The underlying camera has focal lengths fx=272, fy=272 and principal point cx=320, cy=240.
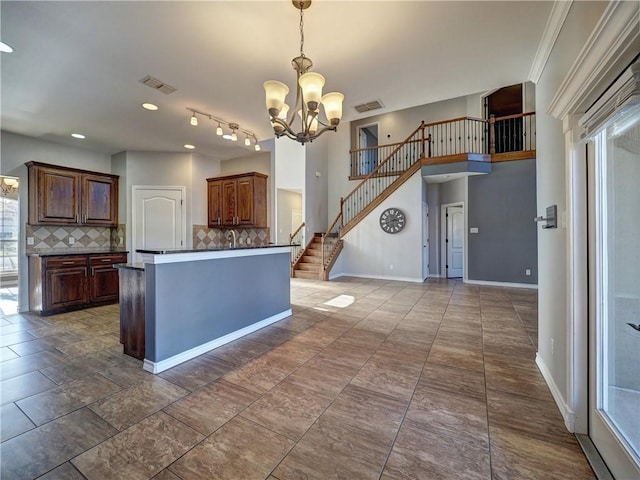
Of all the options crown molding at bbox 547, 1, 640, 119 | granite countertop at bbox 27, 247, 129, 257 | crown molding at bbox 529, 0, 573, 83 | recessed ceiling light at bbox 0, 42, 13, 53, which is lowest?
granite countertop at bbox 27, 247, 129, 257

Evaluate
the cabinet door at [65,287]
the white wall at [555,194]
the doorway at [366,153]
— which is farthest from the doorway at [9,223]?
the doorway at [366,153]

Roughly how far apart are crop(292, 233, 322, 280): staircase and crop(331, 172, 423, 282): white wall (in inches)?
19.3

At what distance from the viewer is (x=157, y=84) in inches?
116

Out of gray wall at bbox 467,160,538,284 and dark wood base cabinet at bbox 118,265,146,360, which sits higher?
gray wall at bbox 467,160,538,284

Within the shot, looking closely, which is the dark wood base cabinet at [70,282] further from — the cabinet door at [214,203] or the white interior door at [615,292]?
the white interior door at [615,292]

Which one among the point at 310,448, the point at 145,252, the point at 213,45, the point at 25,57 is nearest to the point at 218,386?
the point at 310,448

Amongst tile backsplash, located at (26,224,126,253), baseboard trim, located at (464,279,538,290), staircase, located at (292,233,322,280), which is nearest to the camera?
tile backsplash, located at (26,224,126,253)

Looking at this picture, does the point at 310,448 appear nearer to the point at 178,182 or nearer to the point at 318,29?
the point at 318,29

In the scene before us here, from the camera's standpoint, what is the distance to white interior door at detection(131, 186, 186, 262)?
5.41 m

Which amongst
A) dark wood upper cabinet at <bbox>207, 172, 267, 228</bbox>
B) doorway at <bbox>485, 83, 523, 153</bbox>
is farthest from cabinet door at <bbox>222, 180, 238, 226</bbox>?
doorway at <bbox>485, 83, 523, 153</bbox>

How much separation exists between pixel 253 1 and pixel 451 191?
Answer: 7053 millimetres

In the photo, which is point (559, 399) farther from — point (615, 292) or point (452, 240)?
point (452, 240)

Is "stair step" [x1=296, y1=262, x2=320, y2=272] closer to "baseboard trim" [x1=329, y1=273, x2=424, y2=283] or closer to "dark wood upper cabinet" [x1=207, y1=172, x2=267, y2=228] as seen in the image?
"baseboard trim" [x1=329, y1=273, x2=424, y2=283]

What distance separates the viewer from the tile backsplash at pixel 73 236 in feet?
14.8
